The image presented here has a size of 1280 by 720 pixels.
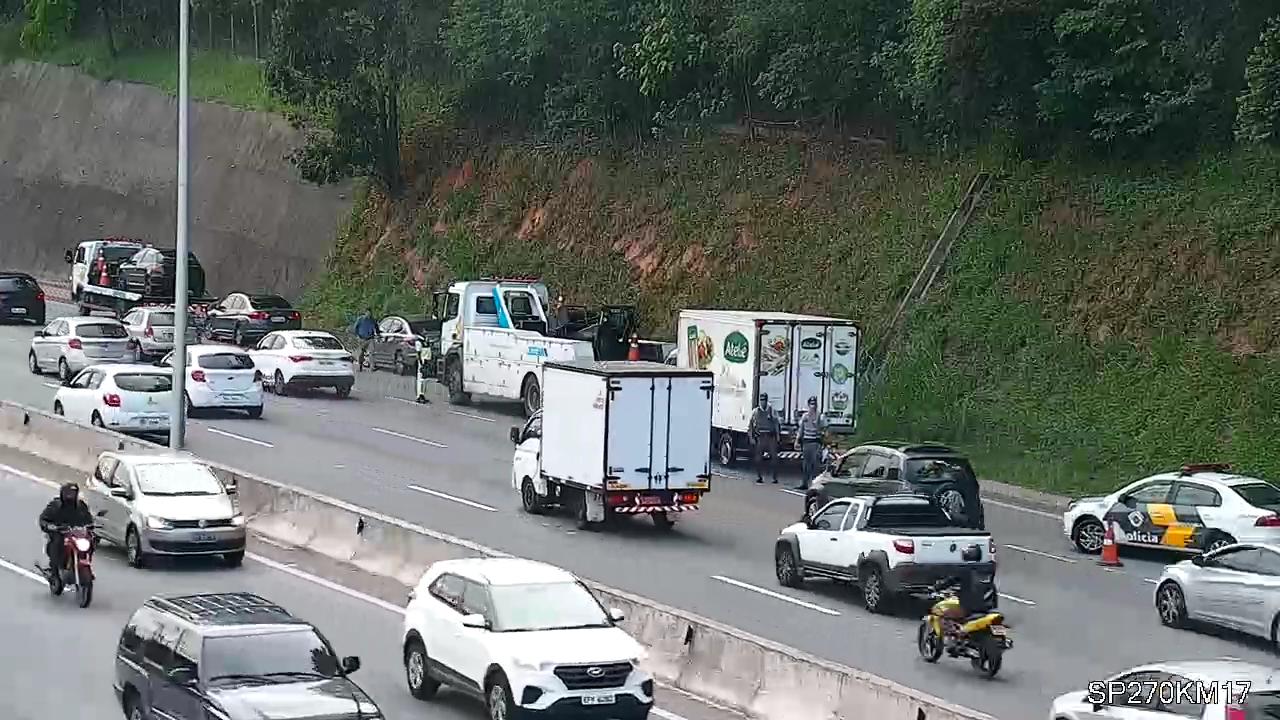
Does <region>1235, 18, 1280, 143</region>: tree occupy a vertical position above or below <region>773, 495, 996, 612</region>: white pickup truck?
above

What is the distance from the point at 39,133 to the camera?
83.2 metres

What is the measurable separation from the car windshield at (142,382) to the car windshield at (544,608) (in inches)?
790

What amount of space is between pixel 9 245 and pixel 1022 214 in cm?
5334

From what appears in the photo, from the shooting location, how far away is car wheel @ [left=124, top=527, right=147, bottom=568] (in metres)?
24.3

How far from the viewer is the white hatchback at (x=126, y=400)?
115ft

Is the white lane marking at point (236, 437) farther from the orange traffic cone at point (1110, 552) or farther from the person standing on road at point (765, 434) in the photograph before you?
the orange traffic cone at point (1110, 552)

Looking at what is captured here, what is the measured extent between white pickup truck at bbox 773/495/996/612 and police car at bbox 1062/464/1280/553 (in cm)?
493

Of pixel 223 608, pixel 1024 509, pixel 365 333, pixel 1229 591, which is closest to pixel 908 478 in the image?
pixel 1024 509

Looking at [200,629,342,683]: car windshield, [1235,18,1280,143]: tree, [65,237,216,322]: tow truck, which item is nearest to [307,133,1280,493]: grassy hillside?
[1235,18,1280,143]: tree

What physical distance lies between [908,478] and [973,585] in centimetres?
660

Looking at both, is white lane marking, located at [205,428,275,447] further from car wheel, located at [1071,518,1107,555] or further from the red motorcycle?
car wheel, located at [1071,518,1107,555]

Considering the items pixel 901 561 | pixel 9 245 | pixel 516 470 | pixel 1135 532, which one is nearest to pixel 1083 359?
pixel 1135 532

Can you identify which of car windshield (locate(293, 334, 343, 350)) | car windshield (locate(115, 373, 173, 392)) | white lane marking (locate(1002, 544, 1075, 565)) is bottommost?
white lane marking (locate(1002, 544, 1075, 565))

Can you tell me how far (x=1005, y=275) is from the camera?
40625 millimetres
